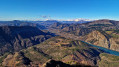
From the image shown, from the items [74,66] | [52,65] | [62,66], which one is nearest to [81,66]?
[74,66]

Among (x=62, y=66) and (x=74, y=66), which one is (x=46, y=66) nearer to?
(x=62, y=66)

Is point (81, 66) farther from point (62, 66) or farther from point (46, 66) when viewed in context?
point (46, 66)

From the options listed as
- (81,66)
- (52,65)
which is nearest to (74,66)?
(81,66)

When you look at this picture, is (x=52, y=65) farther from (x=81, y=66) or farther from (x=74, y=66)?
(x=81, y=66)

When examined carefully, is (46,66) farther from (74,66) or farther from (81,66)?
(81,66)

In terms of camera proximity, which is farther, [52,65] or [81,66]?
[52,65]

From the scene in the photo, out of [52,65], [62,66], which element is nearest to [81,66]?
[62,66]

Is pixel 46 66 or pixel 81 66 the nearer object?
pixel 81 66
